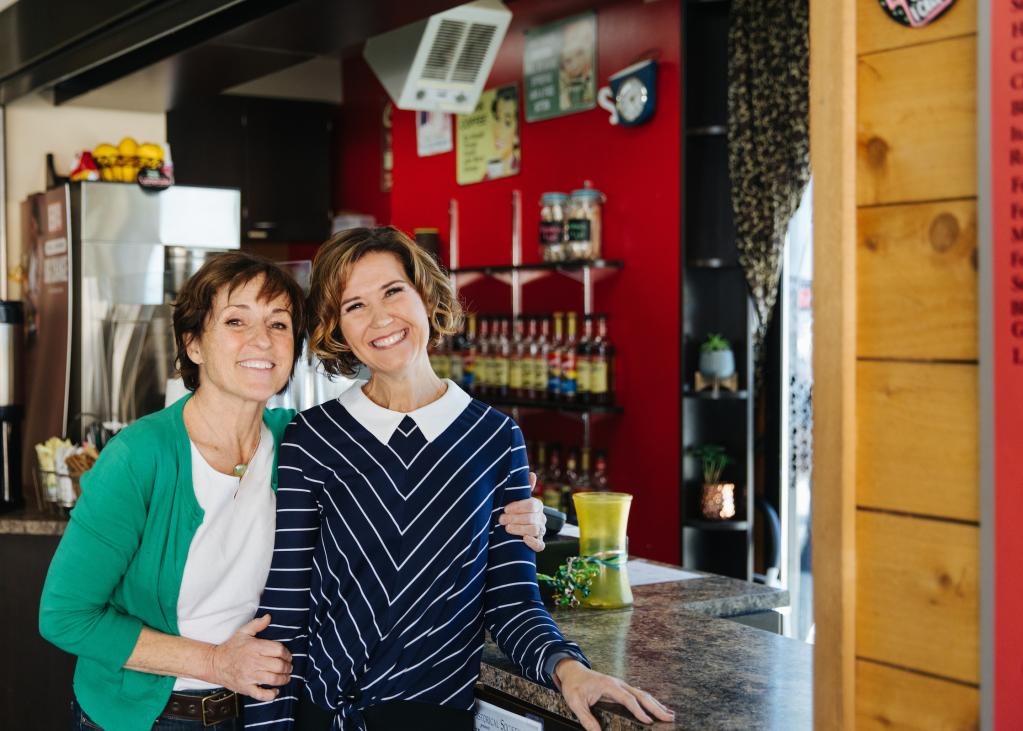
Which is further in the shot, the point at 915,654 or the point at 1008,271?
the point at 915,654

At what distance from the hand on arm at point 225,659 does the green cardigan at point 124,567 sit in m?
0.03

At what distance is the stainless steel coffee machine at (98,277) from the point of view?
3.94m

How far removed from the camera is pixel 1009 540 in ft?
3.65

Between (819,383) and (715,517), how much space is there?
11.0 ft

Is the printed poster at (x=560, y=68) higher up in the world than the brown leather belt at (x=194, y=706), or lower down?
higher up

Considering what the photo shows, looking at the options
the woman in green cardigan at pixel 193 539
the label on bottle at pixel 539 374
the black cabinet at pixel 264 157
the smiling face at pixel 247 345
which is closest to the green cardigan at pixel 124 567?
the woman in green cardigan at pixel 193 539

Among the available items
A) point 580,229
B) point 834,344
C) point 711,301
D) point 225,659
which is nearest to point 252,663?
point 225,659

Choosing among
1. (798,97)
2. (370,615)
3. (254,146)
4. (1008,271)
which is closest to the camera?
(1008,271)

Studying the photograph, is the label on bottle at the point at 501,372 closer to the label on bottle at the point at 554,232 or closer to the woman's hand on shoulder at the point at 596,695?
the label on bottle at the point at 554,232

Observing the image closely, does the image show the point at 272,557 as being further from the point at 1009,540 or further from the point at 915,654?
the point at 1009,540

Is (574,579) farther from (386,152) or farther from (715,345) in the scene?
(386,152)

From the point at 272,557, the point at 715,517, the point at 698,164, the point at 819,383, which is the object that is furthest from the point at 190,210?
the point at 819,383

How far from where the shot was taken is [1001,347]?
1104 mm

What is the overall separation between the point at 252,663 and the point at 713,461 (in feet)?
10.2
